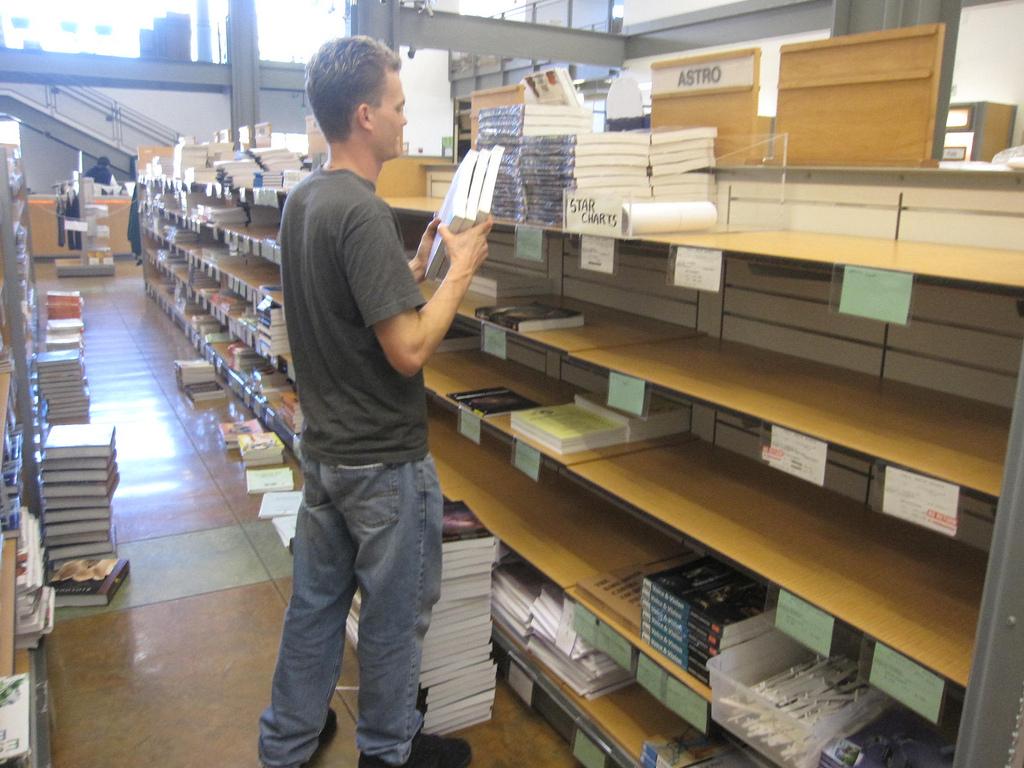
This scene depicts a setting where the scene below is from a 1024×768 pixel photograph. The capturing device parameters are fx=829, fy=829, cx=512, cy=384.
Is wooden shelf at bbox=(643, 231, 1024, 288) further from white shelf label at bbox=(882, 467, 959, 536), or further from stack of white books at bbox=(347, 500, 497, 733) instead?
stack of white books at bbox=(347, 500, 497, 733)

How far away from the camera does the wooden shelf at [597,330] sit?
250 centimetres

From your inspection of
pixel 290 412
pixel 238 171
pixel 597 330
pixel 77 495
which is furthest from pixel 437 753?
pixel 238 171

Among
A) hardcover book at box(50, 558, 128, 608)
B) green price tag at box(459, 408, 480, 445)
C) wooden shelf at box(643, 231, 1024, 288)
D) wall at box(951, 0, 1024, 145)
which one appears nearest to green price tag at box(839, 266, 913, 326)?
wooden shelf at box(643, 231, 1024, 288)

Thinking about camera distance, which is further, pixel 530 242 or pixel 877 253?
pixel 530 242

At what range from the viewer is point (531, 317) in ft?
8.74

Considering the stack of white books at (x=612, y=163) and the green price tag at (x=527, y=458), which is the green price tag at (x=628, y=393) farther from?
the stack of white books at (x=612, y=163)

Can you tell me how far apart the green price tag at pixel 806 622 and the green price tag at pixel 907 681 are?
109 millimetres

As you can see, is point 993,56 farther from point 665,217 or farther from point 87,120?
point 87,120

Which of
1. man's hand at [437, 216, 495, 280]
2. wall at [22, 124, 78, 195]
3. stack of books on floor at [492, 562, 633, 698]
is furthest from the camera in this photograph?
wall at [22, 124, 78, 195]

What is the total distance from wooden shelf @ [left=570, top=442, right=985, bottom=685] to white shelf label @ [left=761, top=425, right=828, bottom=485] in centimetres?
25

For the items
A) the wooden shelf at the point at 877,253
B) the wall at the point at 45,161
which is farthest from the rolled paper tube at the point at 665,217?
the wall at the point at 45,161

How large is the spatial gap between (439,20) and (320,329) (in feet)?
23.6

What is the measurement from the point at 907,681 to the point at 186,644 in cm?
245

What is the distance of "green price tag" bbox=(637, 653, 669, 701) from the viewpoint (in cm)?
204
